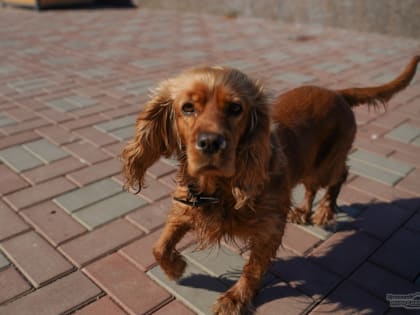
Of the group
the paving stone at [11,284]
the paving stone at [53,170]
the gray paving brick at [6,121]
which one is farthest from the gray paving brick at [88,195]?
the gray paving brick at [6,121]

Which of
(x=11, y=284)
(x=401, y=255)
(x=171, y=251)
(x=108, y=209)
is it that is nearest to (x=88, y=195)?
(x=108, y=209)

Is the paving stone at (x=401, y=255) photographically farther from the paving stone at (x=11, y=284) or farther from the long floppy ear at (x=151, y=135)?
the paving stone at (x=11, y=284)

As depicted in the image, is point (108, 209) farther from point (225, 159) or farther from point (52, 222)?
point (225, 159)

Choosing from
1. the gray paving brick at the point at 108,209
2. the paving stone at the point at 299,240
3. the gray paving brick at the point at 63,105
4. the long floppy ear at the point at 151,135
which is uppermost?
the long floppy ear at the point at 151,135

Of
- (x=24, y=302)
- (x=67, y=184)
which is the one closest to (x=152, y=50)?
(x=67, y=184)

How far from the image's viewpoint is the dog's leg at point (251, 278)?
2.39 metres

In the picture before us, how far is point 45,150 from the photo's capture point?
402cm

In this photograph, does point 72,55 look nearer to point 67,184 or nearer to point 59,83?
point 59,83

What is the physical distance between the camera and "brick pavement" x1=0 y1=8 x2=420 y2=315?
2.47 meters

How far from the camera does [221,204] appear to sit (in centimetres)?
237

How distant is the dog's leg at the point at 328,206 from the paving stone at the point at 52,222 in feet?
5.87

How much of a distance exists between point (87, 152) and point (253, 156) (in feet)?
7.59

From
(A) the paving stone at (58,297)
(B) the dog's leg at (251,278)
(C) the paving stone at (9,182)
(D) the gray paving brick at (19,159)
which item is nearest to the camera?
(A) the paving stone at (58,297)

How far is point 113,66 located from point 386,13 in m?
6.62
